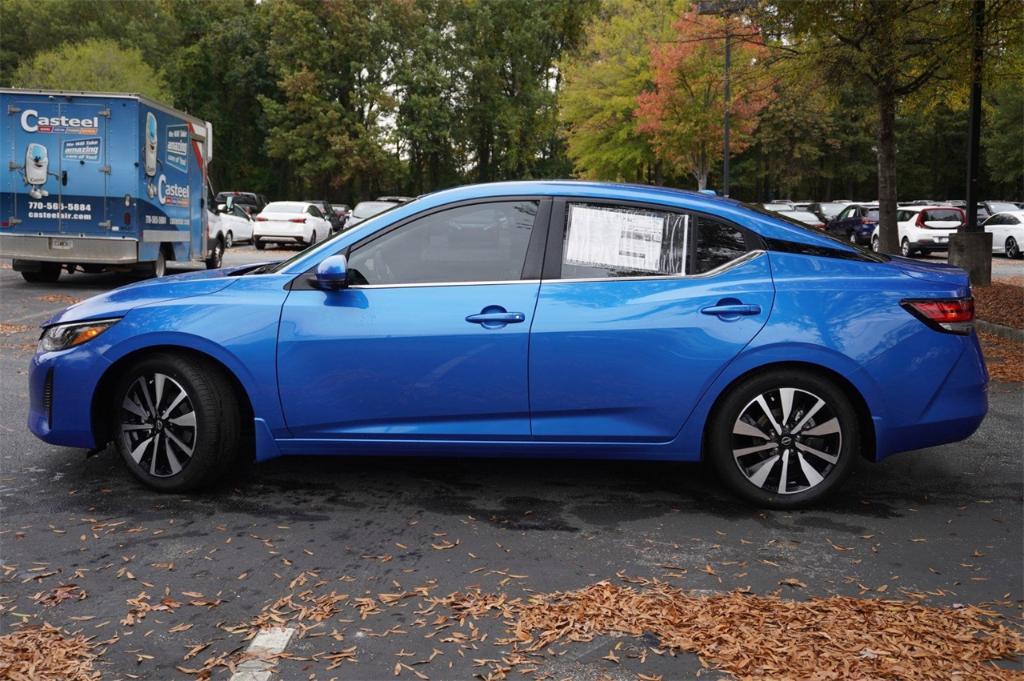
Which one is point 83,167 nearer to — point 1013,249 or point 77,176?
point 77,176

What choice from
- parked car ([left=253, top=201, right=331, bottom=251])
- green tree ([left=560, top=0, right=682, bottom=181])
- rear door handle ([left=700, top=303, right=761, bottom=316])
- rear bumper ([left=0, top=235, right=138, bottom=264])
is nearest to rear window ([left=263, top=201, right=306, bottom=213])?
parked car ([left=253, top=201, right=331, bottom=251])

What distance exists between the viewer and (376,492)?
5.28 m

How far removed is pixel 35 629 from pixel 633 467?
327 centimetres

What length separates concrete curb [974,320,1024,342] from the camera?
11.2 meters

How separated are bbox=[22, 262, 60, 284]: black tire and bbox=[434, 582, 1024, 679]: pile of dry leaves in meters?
15.6

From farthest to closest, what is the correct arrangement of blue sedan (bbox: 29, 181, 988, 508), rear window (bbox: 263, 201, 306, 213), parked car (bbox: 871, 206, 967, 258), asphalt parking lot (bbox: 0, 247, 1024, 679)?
rear window (bbox: 263, 201, 306, 213), parked car (bbox: 871, 206, 967, 258), blue sedan (bbox: 29, 181, 988, 508), asphalt parking lot (bbox: 0, 247, 1024, 679)

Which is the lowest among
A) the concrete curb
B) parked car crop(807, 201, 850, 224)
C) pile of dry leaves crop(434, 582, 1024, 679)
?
pile of dry leaves crop(434, 582, 1024, 679)

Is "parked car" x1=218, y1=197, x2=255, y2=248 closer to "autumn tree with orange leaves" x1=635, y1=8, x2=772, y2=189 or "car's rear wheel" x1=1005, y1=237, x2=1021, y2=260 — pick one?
"autumn tree with orange leaves" x1=635, y1=8, x2=772, y2=189

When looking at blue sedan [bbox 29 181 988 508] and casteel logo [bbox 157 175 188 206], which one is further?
casteel logo [bbox 157 175 188 206]

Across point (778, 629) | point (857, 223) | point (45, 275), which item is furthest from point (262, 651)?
point (857, 223)

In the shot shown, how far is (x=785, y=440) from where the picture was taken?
4953 millimetres

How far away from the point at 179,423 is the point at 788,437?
9.90 ft

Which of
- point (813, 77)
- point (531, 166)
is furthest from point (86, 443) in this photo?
point (531, 166)

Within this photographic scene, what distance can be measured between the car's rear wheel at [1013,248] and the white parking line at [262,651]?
2982 cm
